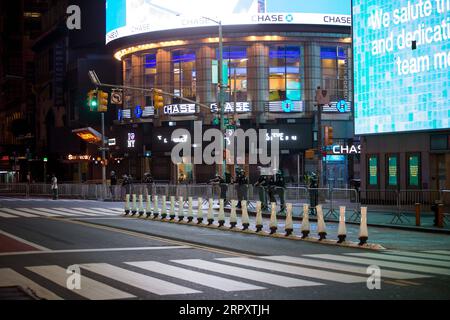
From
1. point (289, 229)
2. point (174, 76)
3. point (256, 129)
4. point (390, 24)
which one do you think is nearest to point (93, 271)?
point (289, 229)

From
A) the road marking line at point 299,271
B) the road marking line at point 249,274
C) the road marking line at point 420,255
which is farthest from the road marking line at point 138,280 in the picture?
the road marking line at point 420,255

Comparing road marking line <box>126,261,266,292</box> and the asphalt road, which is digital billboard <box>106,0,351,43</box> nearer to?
the asphalt road

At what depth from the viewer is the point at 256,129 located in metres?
54.9

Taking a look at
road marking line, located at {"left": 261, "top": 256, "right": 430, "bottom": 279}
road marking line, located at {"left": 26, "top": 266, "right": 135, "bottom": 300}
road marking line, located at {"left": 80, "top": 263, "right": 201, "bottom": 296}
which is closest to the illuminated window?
road marking line, located at {"left": 261, "top": 256, "right": 430, "bottom": 279}

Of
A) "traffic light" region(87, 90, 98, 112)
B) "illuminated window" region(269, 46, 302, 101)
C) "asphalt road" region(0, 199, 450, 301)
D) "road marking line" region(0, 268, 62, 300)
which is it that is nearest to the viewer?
"road marking line" region(0, 268, 62, 300)

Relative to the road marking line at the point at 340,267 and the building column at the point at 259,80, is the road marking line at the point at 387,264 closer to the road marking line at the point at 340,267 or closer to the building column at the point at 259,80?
the road marking line at the point at 340,267

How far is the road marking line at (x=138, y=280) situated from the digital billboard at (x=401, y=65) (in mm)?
20124

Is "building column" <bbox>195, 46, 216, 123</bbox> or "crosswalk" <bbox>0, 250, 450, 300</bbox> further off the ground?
"building column" <bbox>195, 46, 216, 123</bbox>

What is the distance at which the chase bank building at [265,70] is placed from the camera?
55.2 m

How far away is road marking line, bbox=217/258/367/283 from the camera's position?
1167 cm

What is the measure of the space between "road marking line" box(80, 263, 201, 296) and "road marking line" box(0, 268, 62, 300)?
1.37 metres

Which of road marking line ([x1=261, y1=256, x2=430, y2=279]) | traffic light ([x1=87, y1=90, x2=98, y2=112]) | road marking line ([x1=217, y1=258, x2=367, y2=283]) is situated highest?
traffic light ([x1=87, y1=90, x2=98, y2=112])

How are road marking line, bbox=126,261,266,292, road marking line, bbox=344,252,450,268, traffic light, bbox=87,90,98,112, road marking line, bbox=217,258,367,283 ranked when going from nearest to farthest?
1. road marking line, bbox=126,261,266,292
2. road marking line, bbox=217,258,367,283
3. road marking line, bbox=344,252,450,268
4. traffic light, bbox=87,90,98,112
